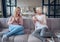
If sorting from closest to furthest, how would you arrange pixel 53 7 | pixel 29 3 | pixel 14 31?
1. pixel 14 31
2. pixel 53 7
3. pixel 29 3

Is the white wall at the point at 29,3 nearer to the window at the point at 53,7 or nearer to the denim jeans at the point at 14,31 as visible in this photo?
the window at the point at 53,7

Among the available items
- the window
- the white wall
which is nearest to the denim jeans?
the window

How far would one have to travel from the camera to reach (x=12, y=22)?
4.09 m

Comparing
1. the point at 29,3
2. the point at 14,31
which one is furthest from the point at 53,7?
the point at 14,31

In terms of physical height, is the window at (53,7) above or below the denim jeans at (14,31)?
above

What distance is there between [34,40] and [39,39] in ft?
0.40

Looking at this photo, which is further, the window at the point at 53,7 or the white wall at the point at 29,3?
the white wall at the point at 29,3

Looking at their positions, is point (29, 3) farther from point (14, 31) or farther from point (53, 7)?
point (14, 31)

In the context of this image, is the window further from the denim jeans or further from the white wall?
the denim jeans

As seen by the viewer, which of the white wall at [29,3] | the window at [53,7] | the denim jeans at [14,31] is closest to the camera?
the denim jeans at [14,31]

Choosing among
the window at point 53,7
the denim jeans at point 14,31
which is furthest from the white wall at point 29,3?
the denim jeans at point 14,31

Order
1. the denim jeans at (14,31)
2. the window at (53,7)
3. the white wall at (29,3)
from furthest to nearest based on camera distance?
the white wall at (29,3), the window at (53,7), the denim jeans at (14,31)

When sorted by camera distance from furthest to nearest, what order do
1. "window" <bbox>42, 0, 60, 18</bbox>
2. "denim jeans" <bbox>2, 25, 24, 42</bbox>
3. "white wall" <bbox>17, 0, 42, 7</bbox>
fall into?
"white wall" <bbox>17, 0, 42, 7</bbox>, "window" <bbox>42, 0, 60, 18</bbox>, "denim jeans" <bbox>2, 25, 24, 42</bbox>

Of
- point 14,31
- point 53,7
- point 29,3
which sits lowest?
point 14,31
